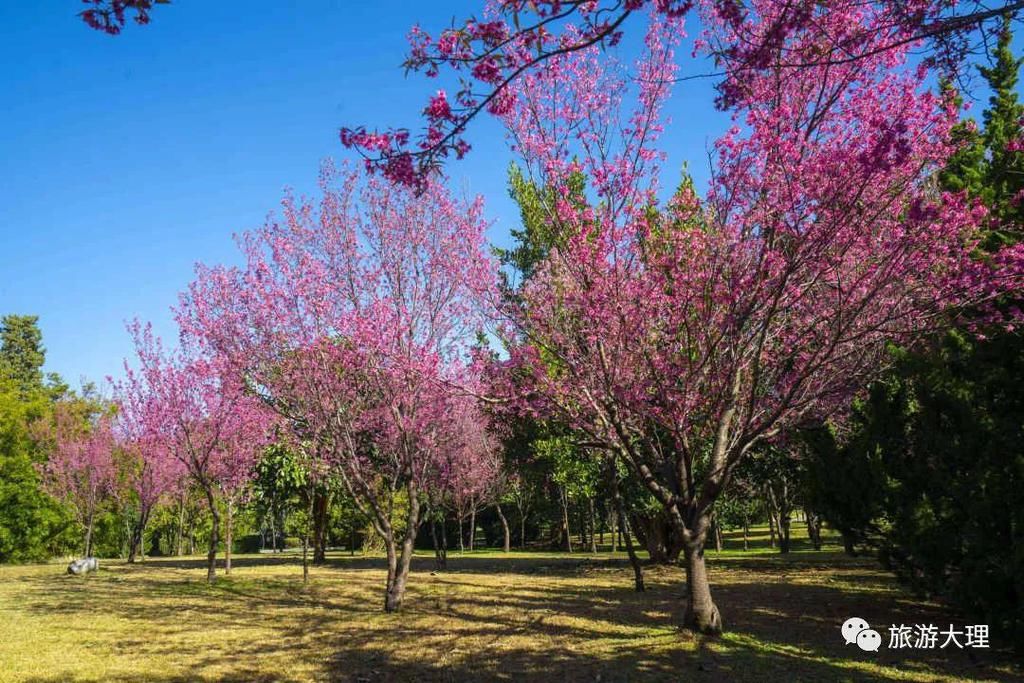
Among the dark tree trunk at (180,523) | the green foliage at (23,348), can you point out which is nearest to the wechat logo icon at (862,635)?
the dark tree trunk at (180,523)

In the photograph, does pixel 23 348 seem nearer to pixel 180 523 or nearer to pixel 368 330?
pixel 180 523

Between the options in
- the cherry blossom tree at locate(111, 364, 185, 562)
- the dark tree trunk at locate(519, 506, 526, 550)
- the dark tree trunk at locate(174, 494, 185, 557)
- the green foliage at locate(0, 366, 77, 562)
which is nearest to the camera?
the cherry blossom tree at locate(111, 364, 185, 562)

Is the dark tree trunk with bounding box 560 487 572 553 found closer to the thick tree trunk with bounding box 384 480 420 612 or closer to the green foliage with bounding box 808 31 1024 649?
the thick tree trunk with bounding box 384 480 420 612

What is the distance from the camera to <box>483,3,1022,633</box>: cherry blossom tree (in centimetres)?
755

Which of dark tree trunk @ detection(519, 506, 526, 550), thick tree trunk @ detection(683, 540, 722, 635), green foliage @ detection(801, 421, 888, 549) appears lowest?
dark tree trunk @ detection(519, 506, 526, 550)

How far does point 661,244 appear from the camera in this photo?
9648mm

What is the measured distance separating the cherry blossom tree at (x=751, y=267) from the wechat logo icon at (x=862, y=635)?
2246 mm

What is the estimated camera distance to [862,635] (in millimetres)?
9188

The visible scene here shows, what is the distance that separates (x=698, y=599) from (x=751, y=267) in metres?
5.01

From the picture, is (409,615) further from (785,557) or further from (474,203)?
(785,557)

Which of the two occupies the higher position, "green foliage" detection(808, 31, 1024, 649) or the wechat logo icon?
"green foliage" detection(808, 31, 1024, 649)

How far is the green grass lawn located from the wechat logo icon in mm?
175

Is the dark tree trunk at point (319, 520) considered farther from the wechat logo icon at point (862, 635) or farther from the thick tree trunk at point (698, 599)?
the wechat logo icon at point (862, 635)

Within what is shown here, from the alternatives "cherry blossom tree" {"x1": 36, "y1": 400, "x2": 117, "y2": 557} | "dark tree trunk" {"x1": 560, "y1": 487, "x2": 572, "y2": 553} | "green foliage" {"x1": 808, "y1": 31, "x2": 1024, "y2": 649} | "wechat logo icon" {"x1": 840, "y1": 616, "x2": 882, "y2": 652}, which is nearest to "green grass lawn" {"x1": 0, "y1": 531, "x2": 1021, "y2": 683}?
"wechat logo icon" {"x1": 840, "y1": 616, "x2": 882, "y2": 652}
